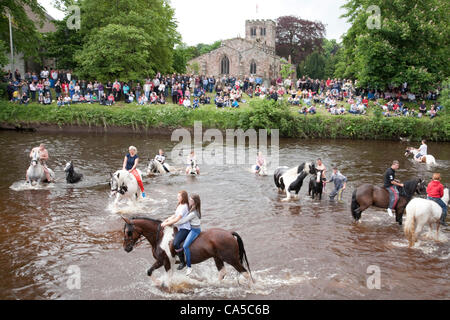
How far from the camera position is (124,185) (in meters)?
13.0

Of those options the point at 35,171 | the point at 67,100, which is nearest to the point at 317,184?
the point at 35,171

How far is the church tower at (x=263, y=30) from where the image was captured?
83831mm

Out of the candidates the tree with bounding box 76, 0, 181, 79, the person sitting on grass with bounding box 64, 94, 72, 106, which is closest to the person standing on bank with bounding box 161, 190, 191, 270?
the person sitting on grass with bounding box 64, 94, 72, 106

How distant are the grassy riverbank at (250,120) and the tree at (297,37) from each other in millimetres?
53617

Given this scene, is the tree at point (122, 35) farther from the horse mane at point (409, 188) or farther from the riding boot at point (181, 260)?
the riding boot at point (181, 260)

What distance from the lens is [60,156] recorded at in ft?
71.9

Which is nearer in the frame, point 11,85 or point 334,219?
point 334,219

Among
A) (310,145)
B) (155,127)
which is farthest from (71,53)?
(310,145)

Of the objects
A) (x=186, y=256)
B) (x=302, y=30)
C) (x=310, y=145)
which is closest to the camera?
(x=186, y=256)

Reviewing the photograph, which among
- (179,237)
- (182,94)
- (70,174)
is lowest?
(179,237)

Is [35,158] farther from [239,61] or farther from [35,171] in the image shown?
[239,61]

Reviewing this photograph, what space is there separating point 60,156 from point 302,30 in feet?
241

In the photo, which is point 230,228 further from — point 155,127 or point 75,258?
point 155,127

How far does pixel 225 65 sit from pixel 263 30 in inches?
1023
